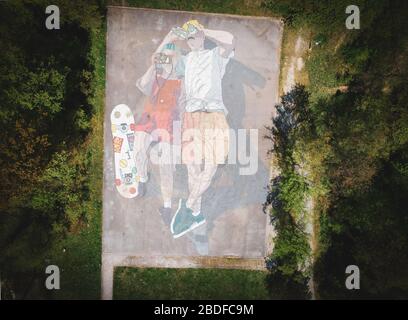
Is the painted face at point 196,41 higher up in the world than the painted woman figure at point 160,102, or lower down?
higher up

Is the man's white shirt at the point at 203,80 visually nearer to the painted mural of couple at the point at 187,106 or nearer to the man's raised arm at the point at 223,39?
the painted mural of couple at the point at 187,106

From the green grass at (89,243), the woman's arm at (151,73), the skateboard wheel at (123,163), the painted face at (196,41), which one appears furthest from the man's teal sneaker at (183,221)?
the painted face at (196,41)

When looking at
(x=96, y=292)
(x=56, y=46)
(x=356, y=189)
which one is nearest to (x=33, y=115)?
(x=56, y=46)

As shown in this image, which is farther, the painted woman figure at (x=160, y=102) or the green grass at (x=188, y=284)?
the green grass at (x=188, y=284)

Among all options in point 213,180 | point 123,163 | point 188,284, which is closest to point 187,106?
point 213,180

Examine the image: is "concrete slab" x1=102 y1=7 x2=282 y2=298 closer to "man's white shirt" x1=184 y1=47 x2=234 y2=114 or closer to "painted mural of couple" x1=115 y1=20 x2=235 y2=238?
"painted mural of couple" x1=115 y1=20 x2=235 y2=238

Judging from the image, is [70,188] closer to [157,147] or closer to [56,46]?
[157,147]
